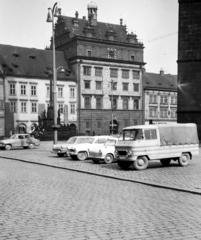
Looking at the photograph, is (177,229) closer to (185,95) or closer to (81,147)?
(81,147)

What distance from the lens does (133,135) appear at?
17891 mm

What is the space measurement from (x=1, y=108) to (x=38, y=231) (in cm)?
6060

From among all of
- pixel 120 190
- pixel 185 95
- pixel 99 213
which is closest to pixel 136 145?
pixel 120 190

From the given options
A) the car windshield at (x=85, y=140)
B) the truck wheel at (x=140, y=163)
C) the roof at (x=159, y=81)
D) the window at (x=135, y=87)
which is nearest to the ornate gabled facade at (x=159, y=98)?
the roof at (x=159, y=81)

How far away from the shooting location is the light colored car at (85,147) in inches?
887

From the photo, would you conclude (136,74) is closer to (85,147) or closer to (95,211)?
(85,147)

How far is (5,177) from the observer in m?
15.0

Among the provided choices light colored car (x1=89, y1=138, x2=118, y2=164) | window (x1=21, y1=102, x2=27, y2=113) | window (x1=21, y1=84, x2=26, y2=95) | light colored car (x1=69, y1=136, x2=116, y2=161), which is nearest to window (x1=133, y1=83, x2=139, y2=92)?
window (x1=21, y1=84, x2=26, y2=95)

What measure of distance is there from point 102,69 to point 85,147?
54993mm

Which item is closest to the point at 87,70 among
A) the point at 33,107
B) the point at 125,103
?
the point at 125,103

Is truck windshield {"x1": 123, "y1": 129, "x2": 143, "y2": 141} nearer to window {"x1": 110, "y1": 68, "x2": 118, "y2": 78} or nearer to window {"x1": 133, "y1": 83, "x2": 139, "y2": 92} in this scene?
window {"x1": 110, "y1": 68, "x2": 118, "y2": 78}

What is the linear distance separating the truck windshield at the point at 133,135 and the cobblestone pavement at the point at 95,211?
437 centimetres

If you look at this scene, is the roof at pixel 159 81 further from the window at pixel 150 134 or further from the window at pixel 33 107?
the window at pixel 150 134

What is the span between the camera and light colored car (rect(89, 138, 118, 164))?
20.7m
